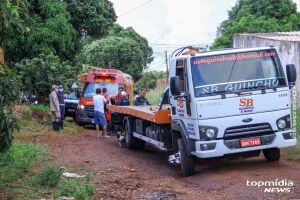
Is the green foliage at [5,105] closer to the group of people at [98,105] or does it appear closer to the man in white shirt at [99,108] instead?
the group of people at [98,105]

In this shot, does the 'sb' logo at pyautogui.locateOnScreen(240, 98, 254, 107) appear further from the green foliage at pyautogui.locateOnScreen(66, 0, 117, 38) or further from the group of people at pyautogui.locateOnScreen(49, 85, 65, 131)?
the green foliage at pyautogui.locateOnScreen(66, 0, 117, 38)

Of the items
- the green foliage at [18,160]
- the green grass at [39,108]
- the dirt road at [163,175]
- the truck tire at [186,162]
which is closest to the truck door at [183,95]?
the truck tire at [186,162]

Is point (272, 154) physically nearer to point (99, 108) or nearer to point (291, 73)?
point (291, 73)

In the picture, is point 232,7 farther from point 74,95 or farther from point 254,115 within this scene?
point 254,115

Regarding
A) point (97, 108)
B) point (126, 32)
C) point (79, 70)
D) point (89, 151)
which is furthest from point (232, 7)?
point (89, 151)

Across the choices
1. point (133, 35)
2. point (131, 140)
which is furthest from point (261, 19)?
point (131, 140)

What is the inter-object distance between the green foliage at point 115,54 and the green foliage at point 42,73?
64.5 ft

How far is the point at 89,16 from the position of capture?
24922mm

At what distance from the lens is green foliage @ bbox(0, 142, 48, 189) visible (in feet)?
33.1

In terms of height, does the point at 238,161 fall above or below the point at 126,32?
below

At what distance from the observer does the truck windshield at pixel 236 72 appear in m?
10.1

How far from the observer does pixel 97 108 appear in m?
17.9

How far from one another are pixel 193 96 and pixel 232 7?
2931 centimetres

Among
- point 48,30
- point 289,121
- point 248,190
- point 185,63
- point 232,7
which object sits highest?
point 232,7
